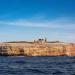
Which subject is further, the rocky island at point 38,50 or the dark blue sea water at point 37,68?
the rocky island at point 38,50

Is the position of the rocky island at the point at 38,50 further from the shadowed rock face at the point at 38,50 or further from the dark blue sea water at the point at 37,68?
the dark blue sea water at the point at 37,68

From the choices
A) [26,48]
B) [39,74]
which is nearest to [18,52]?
[26,48]

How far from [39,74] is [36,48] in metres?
116

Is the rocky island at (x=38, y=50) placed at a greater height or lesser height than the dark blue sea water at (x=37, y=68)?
greater

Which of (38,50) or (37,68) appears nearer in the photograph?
(37,68)

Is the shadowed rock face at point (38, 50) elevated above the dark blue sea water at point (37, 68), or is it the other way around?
the shadowed rock face at point (38, 50)

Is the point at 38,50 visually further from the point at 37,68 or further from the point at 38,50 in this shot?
the point at 37,68

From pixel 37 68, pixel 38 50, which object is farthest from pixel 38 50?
pixel 37 68

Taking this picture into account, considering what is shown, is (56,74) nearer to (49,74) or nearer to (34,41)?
(49,74)

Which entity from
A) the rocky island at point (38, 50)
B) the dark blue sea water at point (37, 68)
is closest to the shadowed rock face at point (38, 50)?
the rocky island at point (38, 50)

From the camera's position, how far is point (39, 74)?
5403 centimetres

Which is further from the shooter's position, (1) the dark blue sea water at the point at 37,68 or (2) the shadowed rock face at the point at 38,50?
(2) the shadowed rock face at the point at 38,50

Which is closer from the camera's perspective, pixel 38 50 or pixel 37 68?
pixel 37 68

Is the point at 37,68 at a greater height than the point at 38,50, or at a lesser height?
lesser
